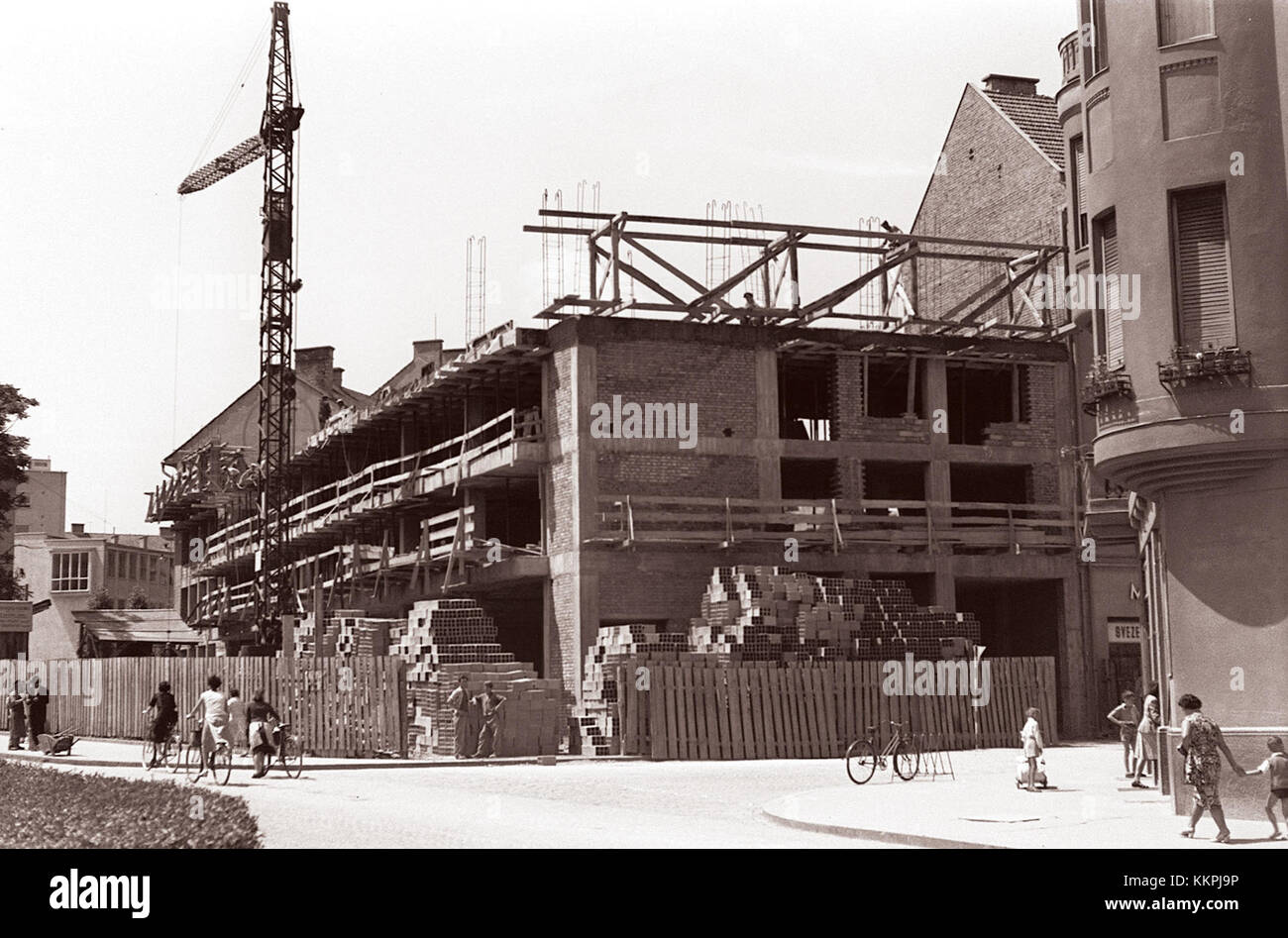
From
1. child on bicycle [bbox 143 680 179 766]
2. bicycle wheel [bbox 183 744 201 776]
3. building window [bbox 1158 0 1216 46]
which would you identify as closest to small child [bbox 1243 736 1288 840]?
building window [bbox 1158 0 1216 46]

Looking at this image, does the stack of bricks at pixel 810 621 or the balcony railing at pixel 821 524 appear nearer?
the stack of bricks at pixel 810 621

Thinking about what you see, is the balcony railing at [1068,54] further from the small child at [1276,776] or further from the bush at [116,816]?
the bush at [116,816]

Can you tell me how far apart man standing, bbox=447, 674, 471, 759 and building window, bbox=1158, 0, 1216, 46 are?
18223mm

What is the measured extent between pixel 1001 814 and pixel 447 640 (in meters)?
17.7

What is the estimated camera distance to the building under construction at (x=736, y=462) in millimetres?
39406

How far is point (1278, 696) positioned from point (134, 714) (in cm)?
2875

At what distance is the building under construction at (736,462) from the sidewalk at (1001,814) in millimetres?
13804

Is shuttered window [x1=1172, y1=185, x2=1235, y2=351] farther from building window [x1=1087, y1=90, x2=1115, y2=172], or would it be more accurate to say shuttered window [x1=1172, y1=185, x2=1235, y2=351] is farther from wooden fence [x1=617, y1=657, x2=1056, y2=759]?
wooden fence [x1=617, y1=657, x2=1056, y2=759]

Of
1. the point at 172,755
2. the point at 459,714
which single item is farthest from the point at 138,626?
the point at 459,714

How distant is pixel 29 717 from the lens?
115 feet

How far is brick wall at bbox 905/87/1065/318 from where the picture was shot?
47344 millimetres

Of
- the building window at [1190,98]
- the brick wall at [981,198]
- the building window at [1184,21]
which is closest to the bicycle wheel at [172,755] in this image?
the building window at [1190,98]
